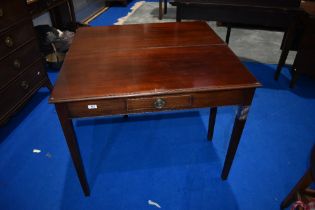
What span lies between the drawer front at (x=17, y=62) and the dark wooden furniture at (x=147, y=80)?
2.30 ft

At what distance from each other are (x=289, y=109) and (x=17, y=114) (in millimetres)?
2578

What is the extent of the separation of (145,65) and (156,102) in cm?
27

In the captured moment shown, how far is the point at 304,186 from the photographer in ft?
4.13

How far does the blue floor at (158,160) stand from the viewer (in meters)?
1.54

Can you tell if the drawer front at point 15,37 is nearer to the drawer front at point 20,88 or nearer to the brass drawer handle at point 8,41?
the brass drawer handle at point 8,41

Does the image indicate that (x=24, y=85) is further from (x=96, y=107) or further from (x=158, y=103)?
(x=158, y=103)

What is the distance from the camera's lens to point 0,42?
1.75 m

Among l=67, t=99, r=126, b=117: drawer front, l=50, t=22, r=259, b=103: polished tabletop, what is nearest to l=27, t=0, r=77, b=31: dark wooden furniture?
l=50, t=22, r=259, b=103: polished tabletop

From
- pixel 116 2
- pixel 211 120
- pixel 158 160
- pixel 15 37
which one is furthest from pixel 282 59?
pixel 116 2

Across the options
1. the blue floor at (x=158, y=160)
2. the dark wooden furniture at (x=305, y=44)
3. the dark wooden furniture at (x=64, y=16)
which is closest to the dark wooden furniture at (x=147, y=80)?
the blue floor at (x=158, y=160)

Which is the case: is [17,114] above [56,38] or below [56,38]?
below

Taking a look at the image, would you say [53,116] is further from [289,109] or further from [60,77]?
[289,109]

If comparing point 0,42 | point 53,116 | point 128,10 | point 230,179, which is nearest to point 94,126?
point 53,116

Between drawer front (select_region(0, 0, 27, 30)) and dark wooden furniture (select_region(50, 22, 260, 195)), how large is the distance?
66 cm
